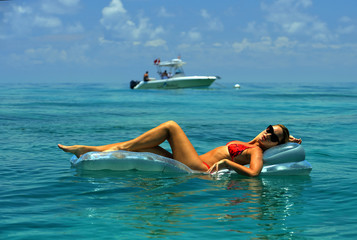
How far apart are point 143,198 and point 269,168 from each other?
2256mm

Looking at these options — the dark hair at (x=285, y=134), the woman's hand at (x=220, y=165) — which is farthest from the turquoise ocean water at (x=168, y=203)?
the dark hair at (x=285, y=134)

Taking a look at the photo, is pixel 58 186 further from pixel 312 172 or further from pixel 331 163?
pixel 331 163

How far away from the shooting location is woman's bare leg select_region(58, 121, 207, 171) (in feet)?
22.2

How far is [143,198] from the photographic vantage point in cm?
588

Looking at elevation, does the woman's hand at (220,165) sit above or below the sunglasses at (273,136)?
below

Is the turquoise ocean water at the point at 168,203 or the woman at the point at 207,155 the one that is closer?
the turquoise ocean water at the point at 168,203

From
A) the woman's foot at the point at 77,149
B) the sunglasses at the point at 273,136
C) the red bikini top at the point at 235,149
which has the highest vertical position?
the sunglasses at the point at 273,136

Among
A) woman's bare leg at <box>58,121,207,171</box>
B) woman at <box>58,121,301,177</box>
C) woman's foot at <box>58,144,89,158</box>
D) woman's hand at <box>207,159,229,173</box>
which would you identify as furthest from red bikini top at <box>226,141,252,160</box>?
woman's foot at <box>58,144,89,158</box>

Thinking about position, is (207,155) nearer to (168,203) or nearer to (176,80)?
(168,203)

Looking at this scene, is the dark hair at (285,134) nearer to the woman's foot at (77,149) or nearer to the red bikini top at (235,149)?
the red bikini top at (235,149)

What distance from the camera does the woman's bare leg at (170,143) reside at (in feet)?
22.2

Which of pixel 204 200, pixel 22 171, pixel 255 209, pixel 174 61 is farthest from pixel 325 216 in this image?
pixel 174 61

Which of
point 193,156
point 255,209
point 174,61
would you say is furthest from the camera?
point 174,61

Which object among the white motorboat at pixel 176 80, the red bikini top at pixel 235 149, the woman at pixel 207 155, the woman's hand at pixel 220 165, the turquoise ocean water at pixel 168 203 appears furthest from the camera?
the white motorboat at pixel 176 80
